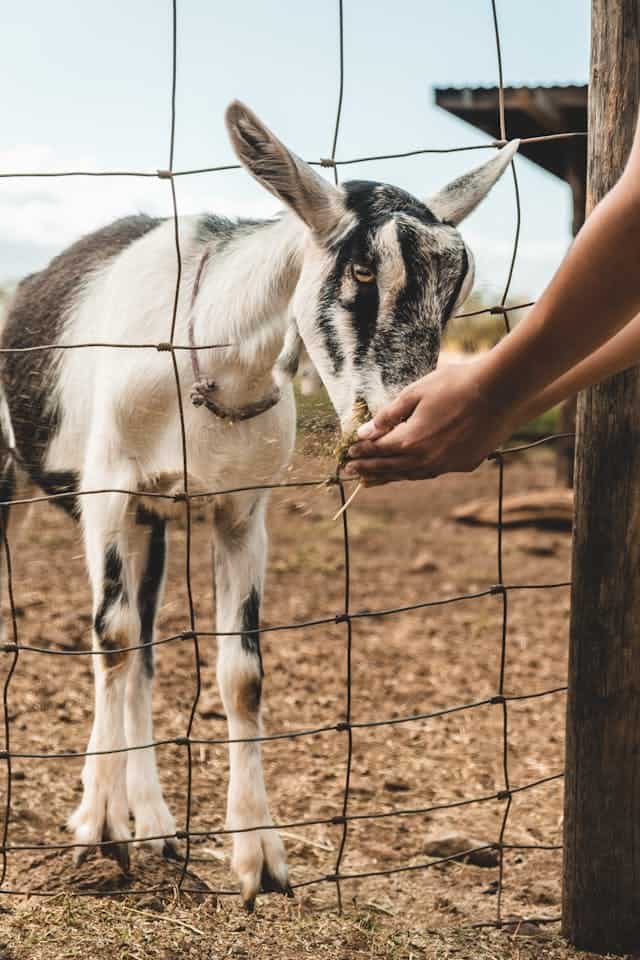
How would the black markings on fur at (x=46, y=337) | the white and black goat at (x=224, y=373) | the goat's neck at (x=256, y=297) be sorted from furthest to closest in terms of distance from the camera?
the black markings on fur at (x=46, y=337)
the goat's neck at (x=256, y=297)
the white and black goat at (x=224, y=373)

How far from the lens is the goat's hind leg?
3.20 meters

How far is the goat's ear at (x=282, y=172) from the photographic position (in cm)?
254

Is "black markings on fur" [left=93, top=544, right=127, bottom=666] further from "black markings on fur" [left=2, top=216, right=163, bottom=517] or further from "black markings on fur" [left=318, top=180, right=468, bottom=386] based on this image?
"black markings on fur" [left=318, top=180, right=468, bottom=386]

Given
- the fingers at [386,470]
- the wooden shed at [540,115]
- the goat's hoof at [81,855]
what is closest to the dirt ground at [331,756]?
the goat's hoof at [81,855]

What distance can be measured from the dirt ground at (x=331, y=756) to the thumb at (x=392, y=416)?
2.34 feet

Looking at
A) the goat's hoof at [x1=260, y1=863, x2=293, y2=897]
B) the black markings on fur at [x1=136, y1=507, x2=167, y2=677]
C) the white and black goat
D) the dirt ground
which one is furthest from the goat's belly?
the goat's hoof at [x1=260, y1=863, x2=293, y2=897]

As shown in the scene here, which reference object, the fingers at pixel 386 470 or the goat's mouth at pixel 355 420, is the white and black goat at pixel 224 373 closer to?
the goat's mouth at pixel 355 420

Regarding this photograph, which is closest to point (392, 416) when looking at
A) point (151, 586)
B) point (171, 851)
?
point (171, 851)

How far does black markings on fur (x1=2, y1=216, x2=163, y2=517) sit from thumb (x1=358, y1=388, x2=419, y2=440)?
174 centimetres

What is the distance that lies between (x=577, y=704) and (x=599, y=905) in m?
0.48

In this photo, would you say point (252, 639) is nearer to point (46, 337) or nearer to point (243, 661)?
point (243, 661)

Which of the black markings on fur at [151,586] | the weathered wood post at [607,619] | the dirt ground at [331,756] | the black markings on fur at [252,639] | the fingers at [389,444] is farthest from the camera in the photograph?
the black markings on fur at [151,586]

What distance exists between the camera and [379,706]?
5.19m

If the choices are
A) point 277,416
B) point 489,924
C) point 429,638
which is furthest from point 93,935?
point 429,638
